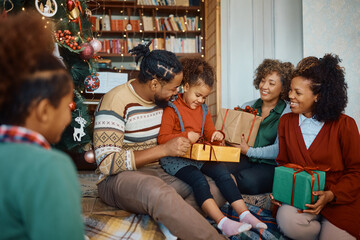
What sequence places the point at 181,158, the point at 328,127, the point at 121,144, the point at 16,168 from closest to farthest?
the point at 16,168, the point at 121,144, the point at 328,127, the point at 181,158

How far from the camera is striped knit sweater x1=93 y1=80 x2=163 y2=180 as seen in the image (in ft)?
4.75

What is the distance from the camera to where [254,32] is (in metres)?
3.79

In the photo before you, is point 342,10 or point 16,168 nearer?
point 16,168

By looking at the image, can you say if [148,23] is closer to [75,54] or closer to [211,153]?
[75,54]

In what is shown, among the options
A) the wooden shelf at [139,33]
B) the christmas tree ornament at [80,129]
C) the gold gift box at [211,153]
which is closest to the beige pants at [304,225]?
the gold gift box at [211,153]

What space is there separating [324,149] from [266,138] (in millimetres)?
644

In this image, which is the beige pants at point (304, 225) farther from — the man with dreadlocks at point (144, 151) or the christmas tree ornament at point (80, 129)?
the christmas tree ornament at point (80, 129)

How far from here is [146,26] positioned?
5137 millimetres

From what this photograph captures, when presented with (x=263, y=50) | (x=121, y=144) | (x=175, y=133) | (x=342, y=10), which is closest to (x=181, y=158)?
(x=175, y=133)

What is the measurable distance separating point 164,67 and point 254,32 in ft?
8.35

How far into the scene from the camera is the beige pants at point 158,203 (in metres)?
1.24

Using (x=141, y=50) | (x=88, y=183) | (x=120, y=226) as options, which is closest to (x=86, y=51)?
(x=141, y=50)

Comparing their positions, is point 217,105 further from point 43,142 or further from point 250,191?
point 43,142

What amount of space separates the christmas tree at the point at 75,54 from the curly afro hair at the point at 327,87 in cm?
166
